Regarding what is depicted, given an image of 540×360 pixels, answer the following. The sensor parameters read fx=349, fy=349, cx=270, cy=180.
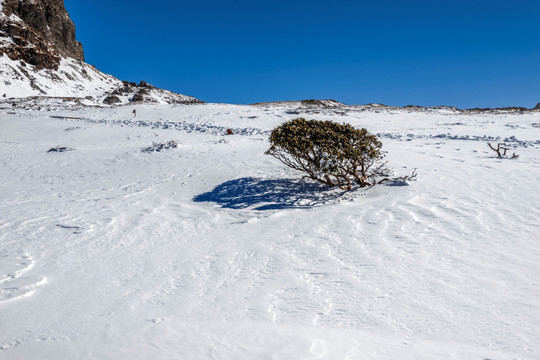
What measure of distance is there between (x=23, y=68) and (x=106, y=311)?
80615 mm

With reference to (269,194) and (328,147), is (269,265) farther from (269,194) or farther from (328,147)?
(328,147)

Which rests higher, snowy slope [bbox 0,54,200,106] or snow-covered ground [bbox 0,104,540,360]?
snowy slope [bbox 0,54,200,106]

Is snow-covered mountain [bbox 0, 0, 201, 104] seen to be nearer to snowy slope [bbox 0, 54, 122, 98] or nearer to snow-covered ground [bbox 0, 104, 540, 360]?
snowy slope [bbox 0, 54, 122, 98]

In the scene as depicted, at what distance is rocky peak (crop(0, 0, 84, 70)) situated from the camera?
6956 centimetres

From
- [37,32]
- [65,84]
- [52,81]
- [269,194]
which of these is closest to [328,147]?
[269,194]

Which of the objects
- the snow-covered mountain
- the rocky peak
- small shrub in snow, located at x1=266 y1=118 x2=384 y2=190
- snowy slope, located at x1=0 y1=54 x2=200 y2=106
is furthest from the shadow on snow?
the rocky peak

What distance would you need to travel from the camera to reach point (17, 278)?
158 inches

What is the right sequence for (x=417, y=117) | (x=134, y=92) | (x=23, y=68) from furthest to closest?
(x=134, y=92) → (x=23, y=68) → (x=417, y=117)

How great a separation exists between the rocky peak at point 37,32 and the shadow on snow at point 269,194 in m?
79.4

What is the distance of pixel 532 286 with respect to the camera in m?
3.48

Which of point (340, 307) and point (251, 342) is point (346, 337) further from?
point (251, 342)

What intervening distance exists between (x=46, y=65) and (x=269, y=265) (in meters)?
86.1

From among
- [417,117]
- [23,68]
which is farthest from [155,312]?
[23,68]

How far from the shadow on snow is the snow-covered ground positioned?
0.19 ft
